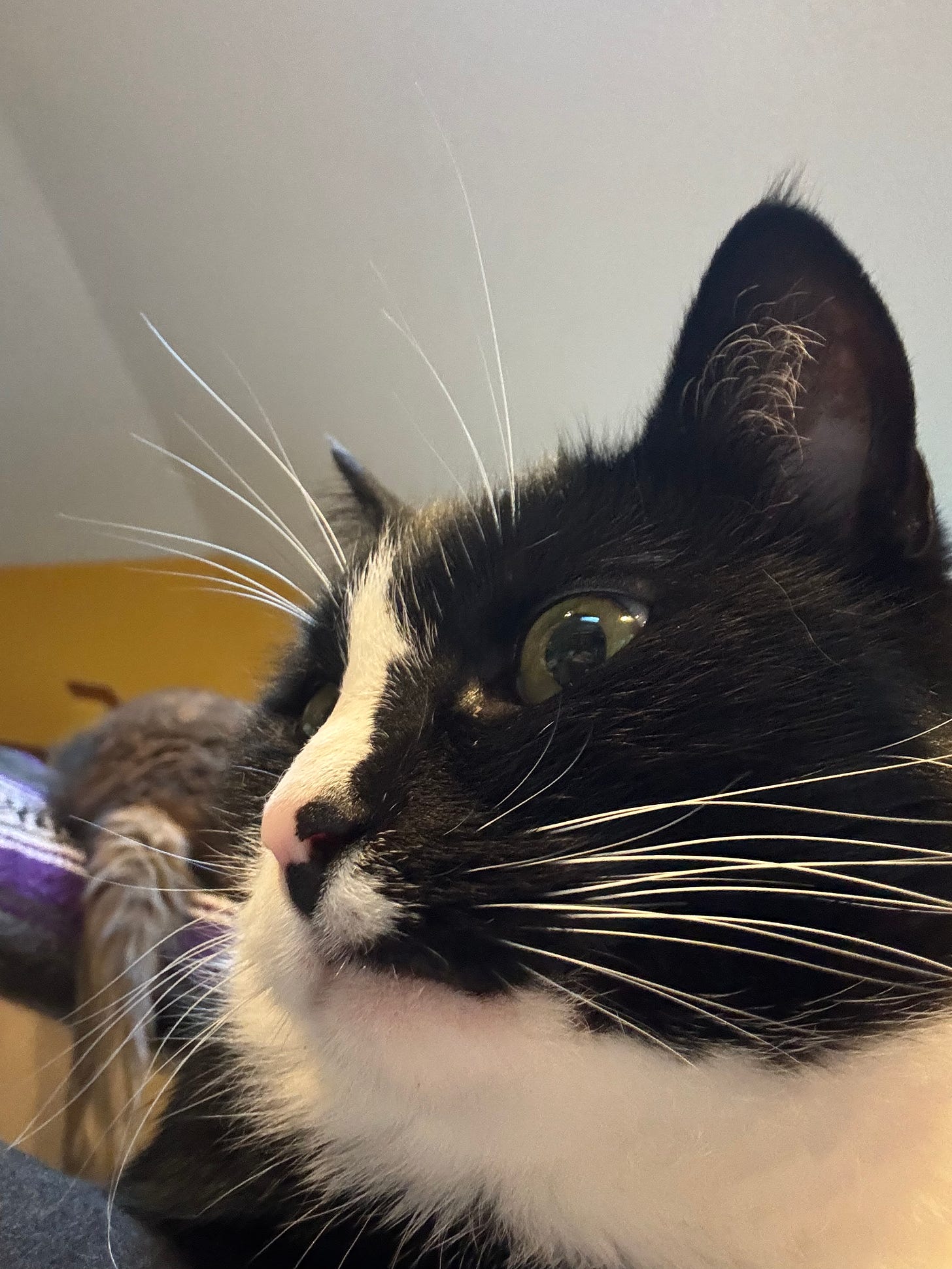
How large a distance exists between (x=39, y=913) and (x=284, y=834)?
49 centimetres

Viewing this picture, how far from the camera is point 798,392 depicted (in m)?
0.50

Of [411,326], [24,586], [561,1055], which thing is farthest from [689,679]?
[24,586]

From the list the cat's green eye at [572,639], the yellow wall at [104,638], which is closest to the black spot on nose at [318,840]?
the cat's green eye at [572,639]

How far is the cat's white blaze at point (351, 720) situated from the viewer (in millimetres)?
424

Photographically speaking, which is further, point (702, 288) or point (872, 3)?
point (872, 3)

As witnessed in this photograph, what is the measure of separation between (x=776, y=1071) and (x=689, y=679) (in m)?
0.18

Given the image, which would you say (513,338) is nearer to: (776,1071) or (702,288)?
(702,288)

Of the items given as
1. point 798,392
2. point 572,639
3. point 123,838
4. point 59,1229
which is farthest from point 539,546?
point 123,838

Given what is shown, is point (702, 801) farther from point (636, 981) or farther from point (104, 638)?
point (104, 638)

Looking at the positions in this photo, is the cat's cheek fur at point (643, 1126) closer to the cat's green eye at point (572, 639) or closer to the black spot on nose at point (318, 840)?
the black spot on nose at point (318, 840)

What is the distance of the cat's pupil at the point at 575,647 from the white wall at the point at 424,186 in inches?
13.6

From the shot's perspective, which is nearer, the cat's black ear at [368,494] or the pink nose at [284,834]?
the pink nose at [284,834]

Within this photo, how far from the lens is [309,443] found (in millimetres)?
1452

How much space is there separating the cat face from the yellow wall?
125 cm
